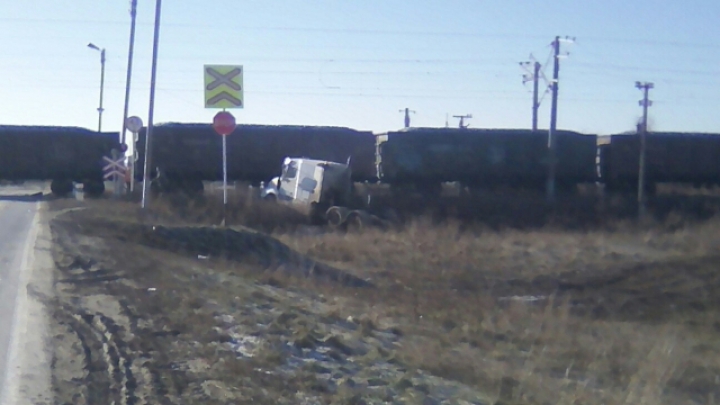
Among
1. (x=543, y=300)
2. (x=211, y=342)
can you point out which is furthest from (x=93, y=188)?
(x=211, y=342)

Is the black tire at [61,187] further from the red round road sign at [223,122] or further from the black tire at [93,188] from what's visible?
the red round road sign at [223,122]

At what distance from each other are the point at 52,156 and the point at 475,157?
57.9 feet

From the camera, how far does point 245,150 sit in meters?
38.5

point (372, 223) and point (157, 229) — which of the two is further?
point (372, 223)

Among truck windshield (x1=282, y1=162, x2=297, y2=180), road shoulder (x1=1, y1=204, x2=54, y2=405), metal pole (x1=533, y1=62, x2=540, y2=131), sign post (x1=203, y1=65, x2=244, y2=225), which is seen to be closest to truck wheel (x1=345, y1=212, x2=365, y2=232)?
truck windshield (x1=282, y1=162, x2=297, y2=180)

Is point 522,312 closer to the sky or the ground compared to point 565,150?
closer to the ground

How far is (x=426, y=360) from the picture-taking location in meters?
8.01

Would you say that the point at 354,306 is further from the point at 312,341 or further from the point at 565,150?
the point at 565,150

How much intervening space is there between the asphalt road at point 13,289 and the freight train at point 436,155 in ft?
40.6

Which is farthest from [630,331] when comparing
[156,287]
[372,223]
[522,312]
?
[372,223]

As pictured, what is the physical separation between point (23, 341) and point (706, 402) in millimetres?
6102

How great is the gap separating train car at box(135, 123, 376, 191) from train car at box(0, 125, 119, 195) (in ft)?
9.71

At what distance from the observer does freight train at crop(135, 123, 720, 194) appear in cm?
3775

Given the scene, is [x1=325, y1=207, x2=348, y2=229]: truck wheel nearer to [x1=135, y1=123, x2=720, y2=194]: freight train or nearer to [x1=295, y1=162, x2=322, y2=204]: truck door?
[x1=295, y1=162, x2=322, y2=204]: truck door
